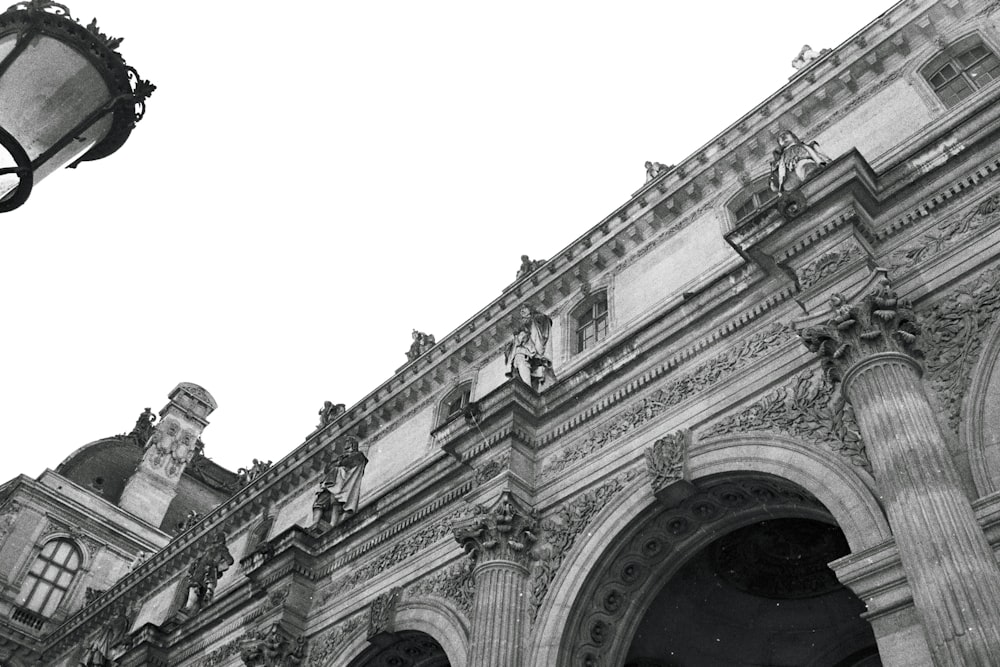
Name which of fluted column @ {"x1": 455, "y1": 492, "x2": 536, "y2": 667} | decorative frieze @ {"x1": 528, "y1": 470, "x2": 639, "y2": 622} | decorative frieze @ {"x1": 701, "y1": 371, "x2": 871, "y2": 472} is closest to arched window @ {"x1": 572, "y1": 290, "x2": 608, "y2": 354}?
decorative frieze @ {"x1": 528, "y1": 470, "x2": 639, "y2": 622}

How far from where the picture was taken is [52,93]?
5.14 m

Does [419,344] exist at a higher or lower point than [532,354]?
higher

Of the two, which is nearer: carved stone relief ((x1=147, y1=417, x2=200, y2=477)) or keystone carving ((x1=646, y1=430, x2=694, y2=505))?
keystone carving ((x1=646, y1=430, x2=694, y2=505))

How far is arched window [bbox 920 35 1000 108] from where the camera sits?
12.9m

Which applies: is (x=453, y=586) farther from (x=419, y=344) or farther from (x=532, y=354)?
(x=419, y=344)

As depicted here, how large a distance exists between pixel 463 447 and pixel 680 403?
4.19m

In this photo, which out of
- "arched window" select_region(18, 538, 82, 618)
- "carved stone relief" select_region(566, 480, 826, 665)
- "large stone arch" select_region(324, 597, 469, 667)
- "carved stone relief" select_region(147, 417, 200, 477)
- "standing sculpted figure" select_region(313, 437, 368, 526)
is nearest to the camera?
"carved stone relief" select_region(566, 480, 826, 665)

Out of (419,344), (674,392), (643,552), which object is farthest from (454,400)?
(643,552)

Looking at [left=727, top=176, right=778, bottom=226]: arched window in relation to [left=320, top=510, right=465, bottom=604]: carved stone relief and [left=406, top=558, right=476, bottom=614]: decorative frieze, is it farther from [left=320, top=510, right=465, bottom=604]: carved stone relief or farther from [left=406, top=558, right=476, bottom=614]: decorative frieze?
[left=406, top=558, right=476, bottom=614]: decorative frieze

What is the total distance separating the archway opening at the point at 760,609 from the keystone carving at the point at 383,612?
4116mm

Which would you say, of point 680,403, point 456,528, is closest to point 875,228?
point 680,403

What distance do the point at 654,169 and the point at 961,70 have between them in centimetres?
701

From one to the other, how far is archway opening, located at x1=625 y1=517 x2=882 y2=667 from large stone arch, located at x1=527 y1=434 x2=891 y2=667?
2550mm

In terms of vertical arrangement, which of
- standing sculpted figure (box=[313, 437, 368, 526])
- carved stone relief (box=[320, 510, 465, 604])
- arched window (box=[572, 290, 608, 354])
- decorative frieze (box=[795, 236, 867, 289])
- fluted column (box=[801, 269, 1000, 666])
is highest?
arched window (box=[572, 290, 608, 354])
